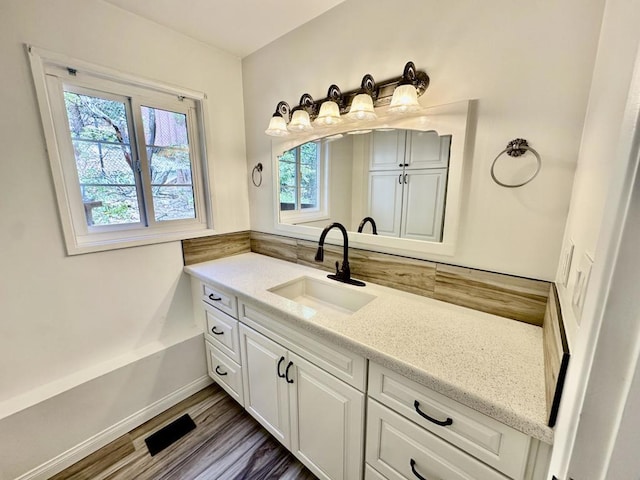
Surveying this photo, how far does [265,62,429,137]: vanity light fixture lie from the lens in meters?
1.17

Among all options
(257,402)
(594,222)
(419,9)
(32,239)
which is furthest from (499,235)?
(32,239)

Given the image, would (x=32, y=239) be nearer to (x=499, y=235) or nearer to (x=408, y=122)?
(x=408, y=122)

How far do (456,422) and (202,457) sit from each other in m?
1.43

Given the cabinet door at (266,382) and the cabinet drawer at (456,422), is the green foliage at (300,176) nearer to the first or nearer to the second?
the cabinet door at (266,382)

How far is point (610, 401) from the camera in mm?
320

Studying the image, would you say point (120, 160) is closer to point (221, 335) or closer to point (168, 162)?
point (168, 162)

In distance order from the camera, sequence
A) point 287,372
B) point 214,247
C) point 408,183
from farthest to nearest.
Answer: point 214,247
point 408,183
point 287,372

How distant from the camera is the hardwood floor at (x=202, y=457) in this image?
138 cm

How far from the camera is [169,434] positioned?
63.5 inches

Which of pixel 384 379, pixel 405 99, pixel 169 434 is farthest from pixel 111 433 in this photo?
pixel 405 99

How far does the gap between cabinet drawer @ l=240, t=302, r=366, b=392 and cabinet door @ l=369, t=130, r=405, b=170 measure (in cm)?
97

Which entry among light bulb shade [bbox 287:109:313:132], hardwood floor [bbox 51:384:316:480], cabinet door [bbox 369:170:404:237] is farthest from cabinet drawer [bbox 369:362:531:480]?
light bulb shade [bbox 287:109:313:132]

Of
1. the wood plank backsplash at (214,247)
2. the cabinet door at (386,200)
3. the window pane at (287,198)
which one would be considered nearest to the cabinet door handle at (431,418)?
the cabinet door at (386,200)

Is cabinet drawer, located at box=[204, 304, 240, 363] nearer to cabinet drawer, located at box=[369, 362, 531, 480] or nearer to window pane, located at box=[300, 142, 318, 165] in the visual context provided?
cabinet drawer, located at box=[369, 362, 531, 480]
